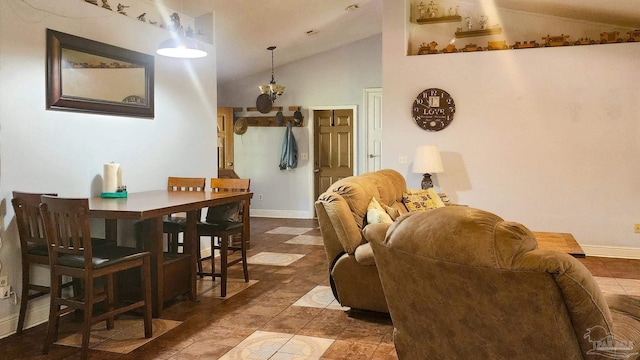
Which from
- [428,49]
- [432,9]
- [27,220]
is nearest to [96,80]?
[27,220]

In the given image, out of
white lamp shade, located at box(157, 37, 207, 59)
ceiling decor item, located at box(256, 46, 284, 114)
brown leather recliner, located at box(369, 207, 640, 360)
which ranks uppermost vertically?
ceiling decor item, located at box(256, 46, 284, 114)

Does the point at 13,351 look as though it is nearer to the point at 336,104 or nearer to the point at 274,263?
the point at 274,263

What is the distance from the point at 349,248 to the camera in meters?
3.43

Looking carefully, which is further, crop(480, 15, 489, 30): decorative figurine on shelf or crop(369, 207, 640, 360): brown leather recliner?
crop(480, 15, 489, 30): decorative figurine on shelf

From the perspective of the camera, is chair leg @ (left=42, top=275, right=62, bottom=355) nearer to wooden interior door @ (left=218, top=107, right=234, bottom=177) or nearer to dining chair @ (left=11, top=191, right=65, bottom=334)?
dining chair @ (left=11, top=191, right=65, bottom=334)

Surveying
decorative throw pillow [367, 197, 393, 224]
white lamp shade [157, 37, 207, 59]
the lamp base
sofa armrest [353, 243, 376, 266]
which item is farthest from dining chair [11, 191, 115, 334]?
the lamp base

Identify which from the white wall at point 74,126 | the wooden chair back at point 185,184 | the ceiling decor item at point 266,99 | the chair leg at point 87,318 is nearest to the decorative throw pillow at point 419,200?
the wooden chair back at point 185,184

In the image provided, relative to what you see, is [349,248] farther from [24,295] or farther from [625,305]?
[24,295]

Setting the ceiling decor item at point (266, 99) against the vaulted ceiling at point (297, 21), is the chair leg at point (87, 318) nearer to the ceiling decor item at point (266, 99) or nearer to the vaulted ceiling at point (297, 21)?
the vaulted ceiling at point (297, 21)

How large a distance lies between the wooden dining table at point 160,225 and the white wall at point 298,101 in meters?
4.36

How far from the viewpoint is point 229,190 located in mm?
4465

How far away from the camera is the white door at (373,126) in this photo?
8.17 metres

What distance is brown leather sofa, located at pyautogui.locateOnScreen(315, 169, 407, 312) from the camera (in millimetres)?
3400

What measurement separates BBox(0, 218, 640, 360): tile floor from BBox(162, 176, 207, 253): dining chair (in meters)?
0.46
